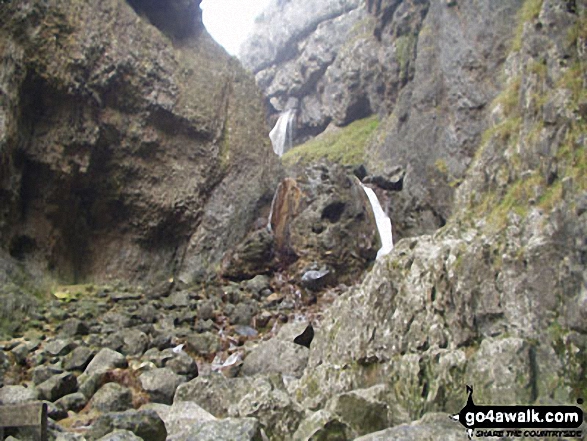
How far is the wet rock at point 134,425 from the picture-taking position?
5801 millimetres

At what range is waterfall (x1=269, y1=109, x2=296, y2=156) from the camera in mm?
42312

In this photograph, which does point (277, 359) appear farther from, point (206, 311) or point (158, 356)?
point (206, 311)

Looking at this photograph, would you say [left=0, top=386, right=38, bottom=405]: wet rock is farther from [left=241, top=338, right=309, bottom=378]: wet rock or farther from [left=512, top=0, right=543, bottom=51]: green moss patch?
[left=512, top=0, right=543, bottom=51]: green moss patch

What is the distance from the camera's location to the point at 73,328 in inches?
550

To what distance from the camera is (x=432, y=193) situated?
23.3 m

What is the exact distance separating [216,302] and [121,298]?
3.21 metres

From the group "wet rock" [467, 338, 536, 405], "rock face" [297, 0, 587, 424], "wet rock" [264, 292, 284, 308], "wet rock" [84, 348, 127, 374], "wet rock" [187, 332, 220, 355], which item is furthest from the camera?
"wet rock" [264, 292, 284, 308]

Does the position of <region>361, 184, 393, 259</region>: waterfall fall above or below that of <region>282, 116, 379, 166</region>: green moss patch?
below

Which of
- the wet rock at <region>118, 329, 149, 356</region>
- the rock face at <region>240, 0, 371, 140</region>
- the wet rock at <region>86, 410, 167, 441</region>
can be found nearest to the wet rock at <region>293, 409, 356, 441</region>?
the wet rock at <region>86, 410, 167, 441</region>

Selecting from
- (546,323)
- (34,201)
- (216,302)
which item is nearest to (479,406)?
(546,323)

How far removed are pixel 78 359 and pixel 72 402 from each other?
2.70 metres

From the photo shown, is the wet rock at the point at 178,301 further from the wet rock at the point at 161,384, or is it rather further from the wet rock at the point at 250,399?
the wet rock at the point at 250,399

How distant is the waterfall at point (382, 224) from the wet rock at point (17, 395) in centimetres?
1387

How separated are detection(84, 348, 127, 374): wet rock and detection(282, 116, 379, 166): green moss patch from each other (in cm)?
2273
